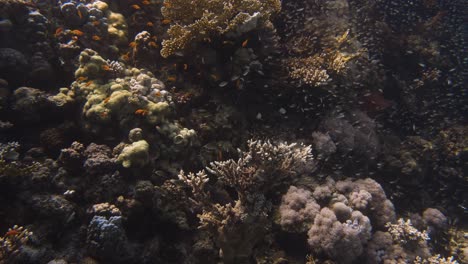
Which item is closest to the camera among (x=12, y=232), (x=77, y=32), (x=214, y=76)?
(x=12, y=232)

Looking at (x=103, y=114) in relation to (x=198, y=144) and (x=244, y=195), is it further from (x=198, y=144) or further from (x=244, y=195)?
(x=244, y=195)

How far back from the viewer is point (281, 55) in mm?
7297

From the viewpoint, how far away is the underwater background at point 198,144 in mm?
4863

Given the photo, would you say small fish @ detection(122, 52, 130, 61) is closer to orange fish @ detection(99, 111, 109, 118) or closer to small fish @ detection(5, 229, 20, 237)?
orange fish @ detection(99, 111, 109, 118)

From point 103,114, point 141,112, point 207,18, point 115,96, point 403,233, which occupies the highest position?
point 207,18

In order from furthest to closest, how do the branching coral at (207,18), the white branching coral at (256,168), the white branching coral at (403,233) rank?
the white branching coral at (403,233) → the branching coral at (207,18) → the white branching coral at (256,168)

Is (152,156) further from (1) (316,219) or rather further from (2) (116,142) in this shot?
(1) (316,219)

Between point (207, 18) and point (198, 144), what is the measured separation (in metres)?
2.47

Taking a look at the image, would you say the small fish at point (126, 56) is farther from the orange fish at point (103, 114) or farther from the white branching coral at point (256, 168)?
the white branching coral at point (256, 168)

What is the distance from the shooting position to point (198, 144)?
232 inches

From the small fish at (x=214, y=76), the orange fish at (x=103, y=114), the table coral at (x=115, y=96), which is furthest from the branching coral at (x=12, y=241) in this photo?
the small fish at (x=214, y=76)

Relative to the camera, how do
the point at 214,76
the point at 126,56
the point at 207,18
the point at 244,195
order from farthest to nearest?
1. the point at 126,56
2. the point at 214,76
3. the point at 207,18
4. the point at 244,195

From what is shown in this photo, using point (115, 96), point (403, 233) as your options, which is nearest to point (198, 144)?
point (115, 96)

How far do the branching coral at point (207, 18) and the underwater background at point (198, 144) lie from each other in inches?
1.3
